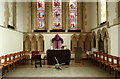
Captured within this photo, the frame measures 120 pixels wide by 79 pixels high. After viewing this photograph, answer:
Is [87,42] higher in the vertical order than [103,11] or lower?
lower

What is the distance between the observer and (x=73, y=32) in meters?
12.2

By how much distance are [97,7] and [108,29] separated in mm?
3157

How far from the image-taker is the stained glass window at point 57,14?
1241 cm

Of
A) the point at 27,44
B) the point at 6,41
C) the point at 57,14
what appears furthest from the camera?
the point at 57,14

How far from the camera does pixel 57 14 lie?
12.4m

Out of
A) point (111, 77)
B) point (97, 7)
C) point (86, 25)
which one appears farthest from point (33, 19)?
point (111, 77)

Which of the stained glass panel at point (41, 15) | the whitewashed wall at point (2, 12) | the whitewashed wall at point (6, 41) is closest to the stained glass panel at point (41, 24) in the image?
the stained glass panel at point (41, 15)

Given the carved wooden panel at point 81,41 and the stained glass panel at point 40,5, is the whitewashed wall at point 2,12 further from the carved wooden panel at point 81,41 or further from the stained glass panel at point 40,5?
the carved wooden panel at point 81,41

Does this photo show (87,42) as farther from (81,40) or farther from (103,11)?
(103,11)

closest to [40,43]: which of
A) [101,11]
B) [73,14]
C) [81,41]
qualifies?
[81,41]

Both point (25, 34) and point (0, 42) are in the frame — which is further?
point (25, 34)

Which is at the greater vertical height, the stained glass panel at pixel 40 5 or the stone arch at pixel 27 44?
the stained glass panel at pixel 40 5

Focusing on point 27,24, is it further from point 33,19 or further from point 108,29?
point 108,29

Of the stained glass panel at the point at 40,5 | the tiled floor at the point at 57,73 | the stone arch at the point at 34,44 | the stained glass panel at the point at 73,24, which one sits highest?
the stained glass panel at the point at 40,5
